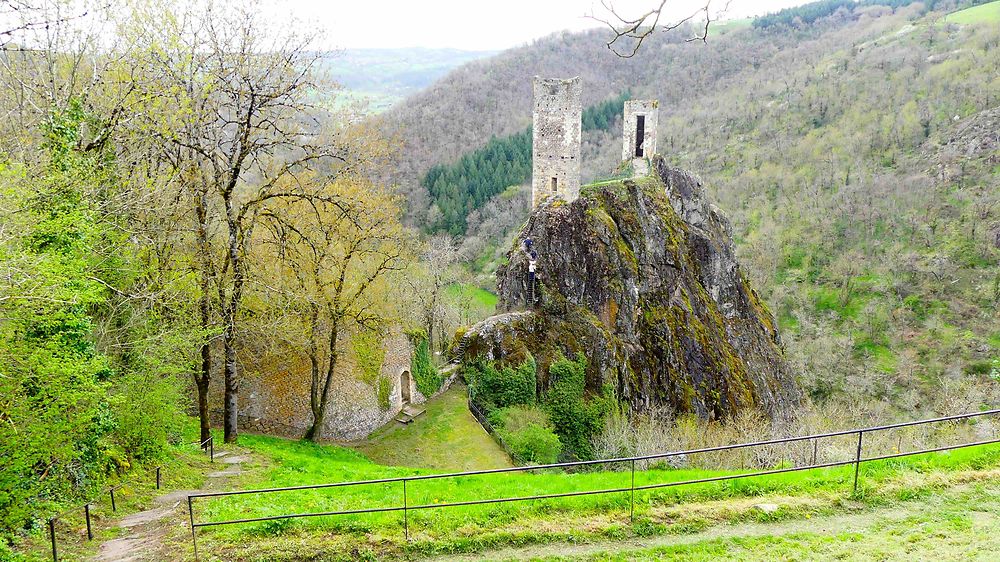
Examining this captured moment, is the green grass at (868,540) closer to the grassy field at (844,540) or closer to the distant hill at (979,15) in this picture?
the grassy field at (844,540)

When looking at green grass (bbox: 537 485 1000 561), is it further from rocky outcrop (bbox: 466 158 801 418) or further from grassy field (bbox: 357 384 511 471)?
rocky outcrop (bbox: 466 158 801 418)

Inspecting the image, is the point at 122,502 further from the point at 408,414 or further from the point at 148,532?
the point at 408,414

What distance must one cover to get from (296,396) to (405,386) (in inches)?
217

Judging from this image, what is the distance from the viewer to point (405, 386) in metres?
24.4

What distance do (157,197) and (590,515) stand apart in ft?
Result: 36.0

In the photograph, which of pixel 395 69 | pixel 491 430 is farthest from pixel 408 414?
pixel 395 69

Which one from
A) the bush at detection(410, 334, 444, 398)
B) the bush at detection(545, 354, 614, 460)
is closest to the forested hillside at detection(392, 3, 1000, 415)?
the bush at detection(545, 354, 614, 460)

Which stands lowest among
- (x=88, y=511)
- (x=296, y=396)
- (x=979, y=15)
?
(x=296, y=396)

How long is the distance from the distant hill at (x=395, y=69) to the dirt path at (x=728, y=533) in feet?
313

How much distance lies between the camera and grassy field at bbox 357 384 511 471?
2019 centimetres

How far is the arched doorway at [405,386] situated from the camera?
2415cm

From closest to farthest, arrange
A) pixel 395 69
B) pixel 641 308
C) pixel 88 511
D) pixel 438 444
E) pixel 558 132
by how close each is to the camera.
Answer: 1. pixel 88 511
2. pixel 438 444
3. pixel 558 132
4. pixel 641 308
5. pixel 395 69

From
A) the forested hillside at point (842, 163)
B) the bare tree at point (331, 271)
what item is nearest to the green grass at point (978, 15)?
the forested hillside at point (842, 163)

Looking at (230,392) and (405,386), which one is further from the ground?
(230,392)
